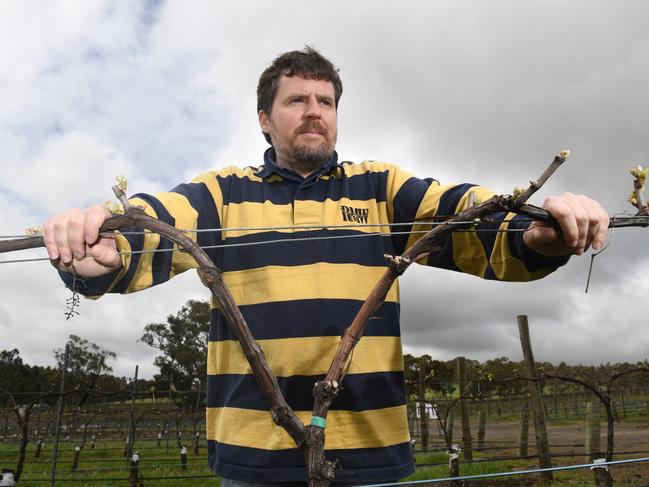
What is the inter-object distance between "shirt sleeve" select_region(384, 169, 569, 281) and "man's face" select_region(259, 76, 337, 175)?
41 cm

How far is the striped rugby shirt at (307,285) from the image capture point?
6.66ft

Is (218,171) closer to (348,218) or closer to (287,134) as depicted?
(287,134)

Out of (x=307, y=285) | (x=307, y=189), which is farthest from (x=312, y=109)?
(x=307, y=285)

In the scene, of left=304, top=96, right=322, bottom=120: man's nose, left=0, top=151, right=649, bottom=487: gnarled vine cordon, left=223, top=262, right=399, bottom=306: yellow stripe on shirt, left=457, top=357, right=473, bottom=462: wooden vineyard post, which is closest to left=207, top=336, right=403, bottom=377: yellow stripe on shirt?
left=223, top=262, right=399, bottom=306: yellow stripe on shirt

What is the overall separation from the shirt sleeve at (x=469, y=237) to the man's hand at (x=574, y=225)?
0.33 ft

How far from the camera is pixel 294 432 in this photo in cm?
171

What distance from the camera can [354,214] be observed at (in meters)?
2.38

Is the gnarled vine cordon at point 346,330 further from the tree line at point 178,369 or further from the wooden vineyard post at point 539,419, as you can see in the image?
the tree line at point 178,369

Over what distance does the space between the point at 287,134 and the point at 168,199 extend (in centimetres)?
65

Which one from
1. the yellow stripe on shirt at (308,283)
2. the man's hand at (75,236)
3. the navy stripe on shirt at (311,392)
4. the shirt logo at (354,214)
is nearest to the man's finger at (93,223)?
the man's hand at (75,236)

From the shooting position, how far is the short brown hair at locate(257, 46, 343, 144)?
8.73 ft

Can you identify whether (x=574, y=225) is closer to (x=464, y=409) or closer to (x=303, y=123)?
(x=303, y=123)

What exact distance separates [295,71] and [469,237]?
3.91 ft

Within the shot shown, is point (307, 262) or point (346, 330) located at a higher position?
point (307, 262)
